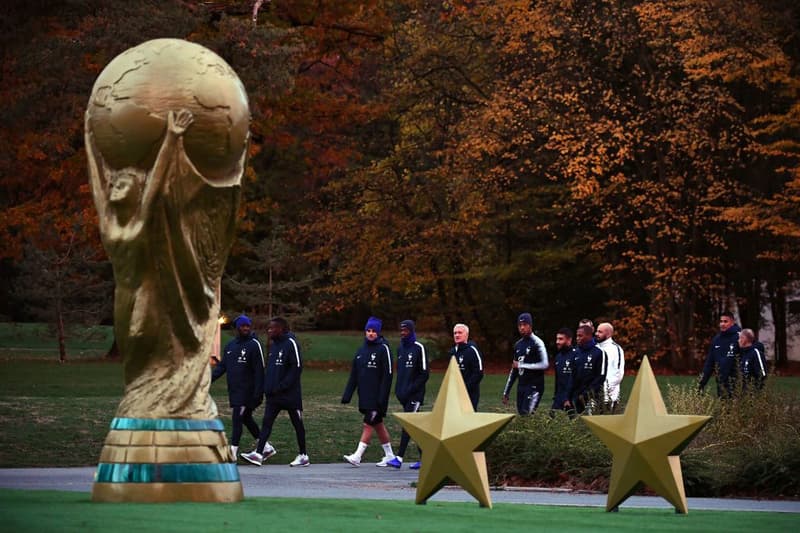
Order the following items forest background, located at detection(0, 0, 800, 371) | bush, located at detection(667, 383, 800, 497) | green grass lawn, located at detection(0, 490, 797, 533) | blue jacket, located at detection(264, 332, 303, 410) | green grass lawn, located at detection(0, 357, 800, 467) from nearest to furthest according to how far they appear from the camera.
→ green grass lawn, located at detection(0, 490, 797, 533) → bush, located at detection(667, 383, 800, 497) → blue jacket, located at detection(264, 332, 303, 410) → green grass lawn, located at detection(0, 357, 800, 467) → forest background, located at detection(0, 0, 800, 371)

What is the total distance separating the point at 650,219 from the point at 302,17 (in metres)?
13.0

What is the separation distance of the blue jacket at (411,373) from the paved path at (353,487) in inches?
42.8

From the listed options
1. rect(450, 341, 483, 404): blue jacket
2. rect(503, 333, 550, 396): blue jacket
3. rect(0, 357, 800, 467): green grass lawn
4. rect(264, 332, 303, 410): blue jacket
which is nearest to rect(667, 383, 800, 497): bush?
rect(503, 333, 550, 396): blue jacket

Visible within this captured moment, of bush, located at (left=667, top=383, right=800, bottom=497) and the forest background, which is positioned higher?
the forest background

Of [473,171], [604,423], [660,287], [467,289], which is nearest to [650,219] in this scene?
[660,287]

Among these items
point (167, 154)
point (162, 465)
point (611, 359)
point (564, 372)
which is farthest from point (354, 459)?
point (167, 154)

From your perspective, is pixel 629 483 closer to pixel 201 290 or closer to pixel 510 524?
pixel 510 524

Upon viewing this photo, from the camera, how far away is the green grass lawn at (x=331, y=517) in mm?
9383

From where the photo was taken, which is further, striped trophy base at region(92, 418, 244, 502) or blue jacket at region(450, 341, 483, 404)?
blue jacket at region(450, 341, 483, 404)

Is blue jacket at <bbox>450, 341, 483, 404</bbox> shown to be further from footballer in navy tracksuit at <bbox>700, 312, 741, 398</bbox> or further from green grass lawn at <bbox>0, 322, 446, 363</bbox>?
green grass lawn at <bbox>0, 322, 446, 363</bbox>

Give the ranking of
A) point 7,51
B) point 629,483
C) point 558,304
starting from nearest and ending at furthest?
1. point 629,483
2. point 7,51
3. point 558,304

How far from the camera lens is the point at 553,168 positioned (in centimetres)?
4269

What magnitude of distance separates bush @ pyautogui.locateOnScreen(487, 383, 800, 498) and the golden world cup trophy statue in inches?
272

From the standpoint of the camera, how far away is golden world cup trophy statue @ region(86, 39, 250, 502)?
11109 millimetres
